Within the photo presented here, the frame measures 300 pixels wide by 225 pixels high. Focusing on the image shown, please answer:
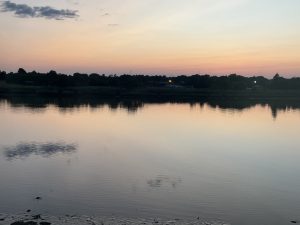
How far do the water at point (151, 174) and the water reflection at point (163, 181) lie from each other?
0.05 meters

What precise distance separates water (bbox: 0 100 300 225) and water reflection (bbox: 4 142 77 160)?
0.20 ft

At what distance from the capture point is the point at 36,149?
92.3 ft

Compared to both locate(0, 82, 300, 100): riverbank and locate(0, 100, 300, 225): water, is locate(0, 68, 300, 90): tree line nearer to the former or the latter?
locate(0, 82, 300, 100): riverbank

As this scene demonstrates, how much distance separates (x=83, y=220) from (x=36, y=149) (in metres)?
15.7

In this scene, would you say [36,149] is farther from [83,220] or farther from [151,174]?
[83,220]

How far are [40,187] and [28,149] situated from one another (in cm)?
1056

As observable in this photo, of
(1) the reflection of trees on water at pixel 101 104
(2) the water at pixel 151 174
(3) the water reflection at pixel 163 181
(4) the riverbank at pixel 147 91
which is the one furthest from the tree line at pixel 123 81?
(3) the water reflection at pixel 163 181

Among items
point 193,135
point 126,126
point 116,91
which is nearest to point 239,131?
point 193,135

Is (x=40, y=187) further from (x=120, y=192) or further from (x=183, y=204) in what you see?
(x=183, y=204)

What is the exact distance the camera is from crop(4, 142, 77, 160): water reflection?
25.9 m

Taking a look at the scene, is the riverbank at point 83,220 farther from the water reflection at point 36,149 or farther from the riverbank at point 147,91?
the riverbank at point 147,91

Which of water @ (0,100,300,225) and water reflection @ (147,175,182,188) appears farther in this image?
water reflection @ (147,175,182,188)

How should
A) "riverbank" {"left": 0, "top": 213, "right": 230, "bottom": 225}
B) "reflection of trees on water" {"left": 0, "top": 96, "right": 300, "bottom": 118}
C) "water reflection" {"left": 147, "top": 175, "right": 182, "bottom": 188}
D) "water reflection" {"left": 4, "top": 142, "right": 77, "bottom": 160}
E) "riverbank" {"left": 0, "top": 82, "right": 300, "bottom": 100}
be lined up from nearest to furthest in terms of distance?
"riverbank" {"left": 0, "top": 213, "right": 230, "bottom": 225} → "water reflection" {"left": 147, "top": 175, "right": 182, "bottom": 188} → "water reflection" {"left": 4, "top": 142, "right": 77, "bottom": 160} → "reflection of trees on water" {"left": 0, "top": 96, "right": 300, "bottom": 118} → "riverbank" {"left": 0, "top": 82, "right": 300, "bottom": 100}

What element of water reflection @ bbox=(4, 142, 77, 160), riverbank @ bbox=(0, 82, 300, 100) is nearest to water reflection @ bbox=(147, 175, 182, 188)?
water reflection @ bbox=(4, 142, 77, 160)
